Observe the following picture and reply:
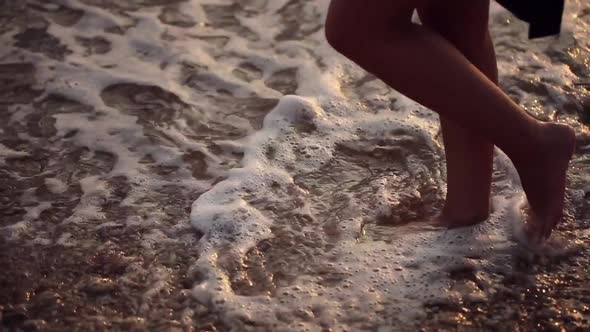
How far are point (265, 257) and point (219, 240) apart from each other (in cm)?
13

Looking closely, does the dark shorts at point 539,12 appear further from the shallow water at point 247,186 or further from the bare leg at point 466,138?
the shallow water at point 247,186

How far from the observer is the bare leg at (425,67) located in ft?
5.23

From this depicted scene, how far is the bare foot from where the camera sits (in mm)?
1802

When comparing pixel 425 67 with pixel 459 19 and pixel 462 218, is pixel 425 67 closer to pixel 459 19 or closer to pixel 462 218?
pixel 459 19

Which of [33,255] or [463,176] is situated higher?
[463,176]

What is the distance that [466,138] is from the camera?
188 centimetres

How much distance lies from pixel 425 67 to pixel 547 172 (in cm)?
Result: 43

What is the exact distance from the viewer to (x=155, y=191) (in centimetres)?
225

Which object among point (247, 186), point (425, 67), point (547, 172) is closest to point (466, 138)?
point (547, 172)

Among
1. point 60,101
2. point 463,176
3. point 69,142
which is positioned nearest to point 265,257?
point 463,176

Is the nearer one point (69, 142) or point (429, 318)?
point (429, 318)

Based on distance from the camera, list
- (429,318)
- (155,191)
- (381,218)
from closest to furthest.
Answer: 1. (429,318)
2. (381,218)
3. (155,191)

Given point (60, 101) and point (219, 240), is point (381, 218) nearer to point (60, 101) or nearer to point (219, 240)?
point (219, 240)

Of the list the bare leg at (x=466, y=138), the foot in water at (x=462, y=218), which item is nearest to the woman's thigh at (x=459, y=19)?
the bare leg at (x=466, y=138)
